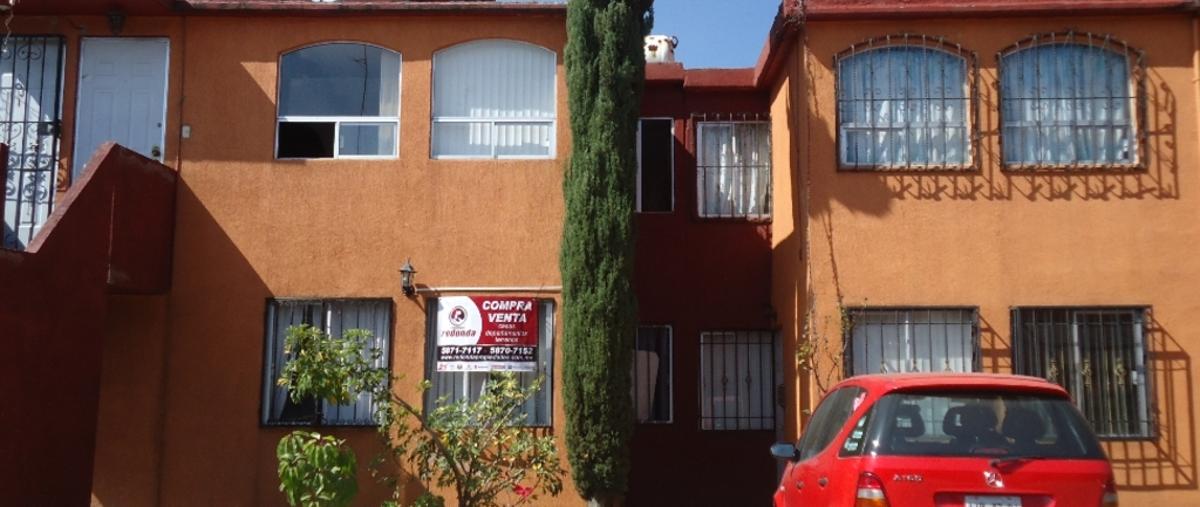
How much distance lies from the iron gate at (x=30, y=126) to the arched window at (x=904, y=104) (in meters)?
8.00

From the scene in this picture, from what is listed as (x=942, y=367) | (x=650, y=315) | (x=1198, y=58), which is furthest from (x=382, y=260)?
(x=1198, y=58)

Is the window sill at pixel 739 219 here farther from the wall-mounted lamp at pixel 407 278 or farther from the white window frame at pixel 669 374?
the wall-mounted lamp at pixel 407 278

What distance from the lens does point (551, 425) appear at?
11.1m

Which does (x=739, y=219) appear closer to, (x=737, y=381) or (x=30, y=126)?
(x=737, y=381)

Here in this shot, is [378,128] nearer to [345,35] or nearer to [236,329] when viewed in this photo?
[345,35]

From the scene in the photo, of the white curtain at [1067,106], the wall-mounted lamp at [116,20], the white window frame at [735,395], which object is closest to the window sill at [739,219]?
the white window frame at [735,395]

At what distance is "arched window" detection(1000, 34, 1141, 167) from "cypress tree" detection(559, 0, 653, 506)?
368 centimetres

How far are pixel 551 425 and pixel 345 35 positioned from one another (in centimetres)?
451

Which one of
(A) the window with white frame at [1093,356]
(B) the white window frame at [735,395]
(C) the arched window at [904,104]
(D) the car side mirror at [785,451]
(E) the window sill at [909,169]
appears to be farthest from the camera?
(B) the white window frame at [735,395]

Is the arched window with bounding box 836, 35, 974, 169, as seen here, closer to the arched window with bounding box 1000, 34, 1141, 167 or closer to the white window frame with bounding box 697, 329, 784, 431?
the arched window with bounding box 1000, 34, 1141, 167

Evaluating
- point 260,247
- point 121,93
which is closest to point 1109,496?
point 260,247

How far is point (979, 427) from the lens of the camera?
249 inches

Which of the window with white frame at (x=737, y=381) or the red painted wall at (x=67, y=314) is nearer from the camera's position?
the red painted wall at (x=67, y=314)

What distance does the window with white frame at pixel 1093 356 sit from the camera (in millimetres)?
10570
